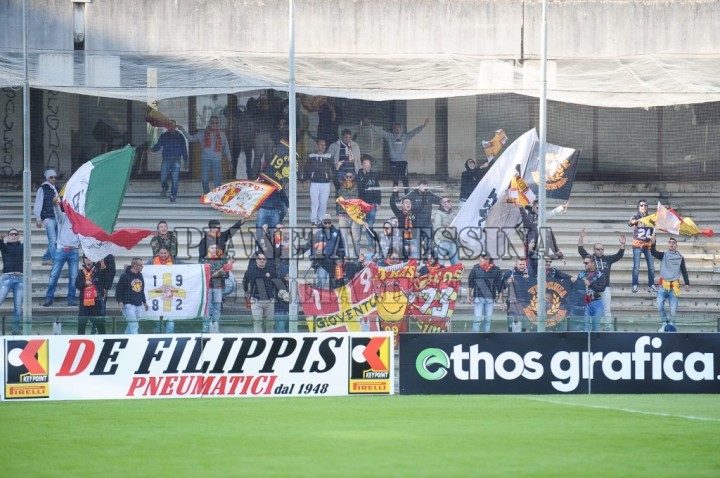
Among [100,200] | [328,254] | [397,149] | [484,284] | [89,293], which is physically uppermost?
[397,149]

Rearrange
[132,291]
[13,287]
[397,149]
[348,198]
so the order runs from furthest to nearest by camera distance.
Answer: [397,149] → [348,198] → [13,287] → [132,291]

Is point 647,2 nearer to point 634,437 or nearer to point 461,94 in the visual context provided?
point 461,94

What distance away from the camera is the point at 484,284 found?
2238 centimetres

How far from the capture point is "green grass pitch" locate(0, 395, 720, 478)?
1216 centimetres

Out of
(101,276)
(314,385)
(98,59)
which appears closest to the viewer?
(314,385)

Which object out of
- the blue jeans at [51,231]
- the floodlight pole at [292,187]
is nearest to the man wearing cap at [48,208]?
the blue jeans at [51,231]

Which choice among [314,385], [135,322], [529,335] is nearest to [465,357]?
[529,335]

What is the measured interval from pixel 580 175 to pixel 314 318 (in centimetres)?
1076

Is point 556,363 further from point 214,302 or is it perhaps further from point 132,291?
point 132,291

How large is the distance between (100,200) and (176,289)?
2.06 m

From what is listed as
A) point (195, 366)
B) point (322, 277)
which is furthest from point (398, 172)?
point (195, 366)

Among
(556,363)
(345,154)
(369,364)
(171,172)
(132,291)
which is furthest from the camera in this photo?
(171,172)

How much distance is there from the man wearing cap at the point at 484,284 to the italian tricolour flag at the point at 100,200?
600 cm

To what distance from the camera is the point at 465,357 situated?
62.1 ft
